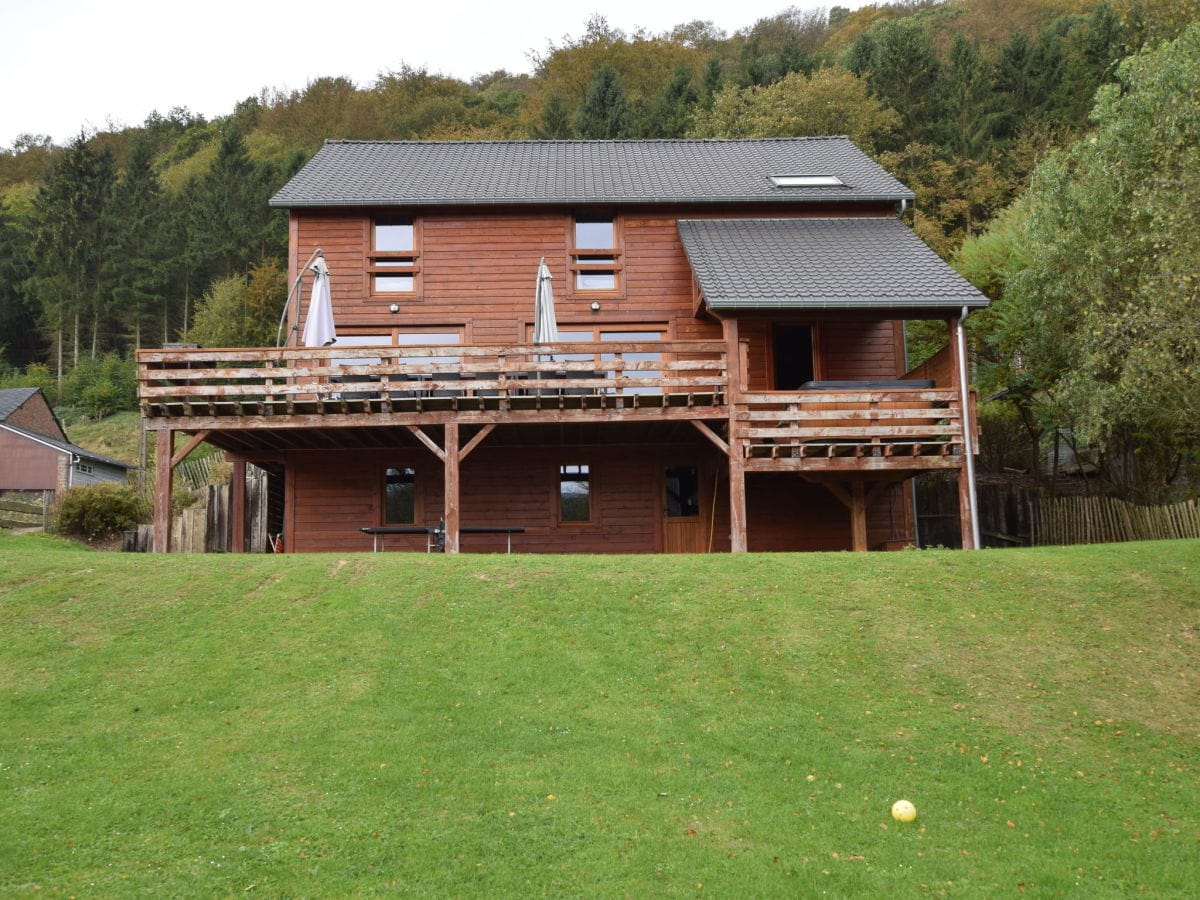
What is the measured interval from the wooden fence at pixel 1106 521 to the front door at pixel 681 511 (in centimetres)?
813

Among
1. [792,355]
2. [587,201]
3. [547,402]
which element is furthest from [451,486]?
[792,355]

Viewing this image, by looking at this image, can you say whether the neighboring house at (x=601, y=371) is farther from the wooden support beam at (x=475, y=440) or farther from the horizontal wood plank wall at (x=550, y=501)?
the wooden support beam at (x=475, y=440)

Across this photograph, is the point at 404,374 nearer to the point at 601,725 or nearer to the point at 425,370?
the point at 425,370

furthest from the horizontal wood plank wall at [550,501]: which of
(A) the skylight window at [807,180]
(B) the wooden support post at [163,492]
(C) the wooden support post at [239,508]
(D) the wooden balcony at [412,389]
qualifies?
(A) the skylight window at [807,180]

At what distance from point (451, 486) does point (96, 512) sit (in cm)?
983

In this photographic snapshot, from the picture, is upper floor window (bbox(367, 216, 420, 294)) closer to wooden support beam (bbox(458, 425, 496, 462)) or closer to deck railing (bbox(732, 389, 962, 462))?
wooden support beam (bbox(458, 425, 496, 462))

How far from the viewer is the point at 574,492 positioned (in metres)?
21.2

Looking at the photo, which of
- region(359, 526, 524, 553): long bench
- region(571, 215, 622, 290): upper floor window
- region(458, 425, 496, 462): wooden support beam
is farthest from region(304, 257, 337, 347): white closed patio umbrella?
region(571, 215, 622, 290): upper floor window

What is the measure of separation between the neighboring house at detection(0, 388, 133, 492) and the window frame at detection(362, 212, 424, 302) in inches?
1019

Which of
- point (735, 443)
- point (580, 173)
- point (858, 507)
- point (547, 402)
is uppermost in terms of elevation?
point (580, 173)

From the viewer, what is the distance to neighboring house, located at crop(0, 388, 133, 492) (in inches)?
1635

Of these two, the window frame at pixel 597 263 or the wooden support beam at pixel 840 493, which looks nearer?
the wooden support beam at pixel 840 493

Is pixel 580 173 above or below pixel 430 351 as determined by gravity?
above

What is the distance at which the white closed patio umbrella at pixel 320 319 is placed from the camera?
61.7 ft
